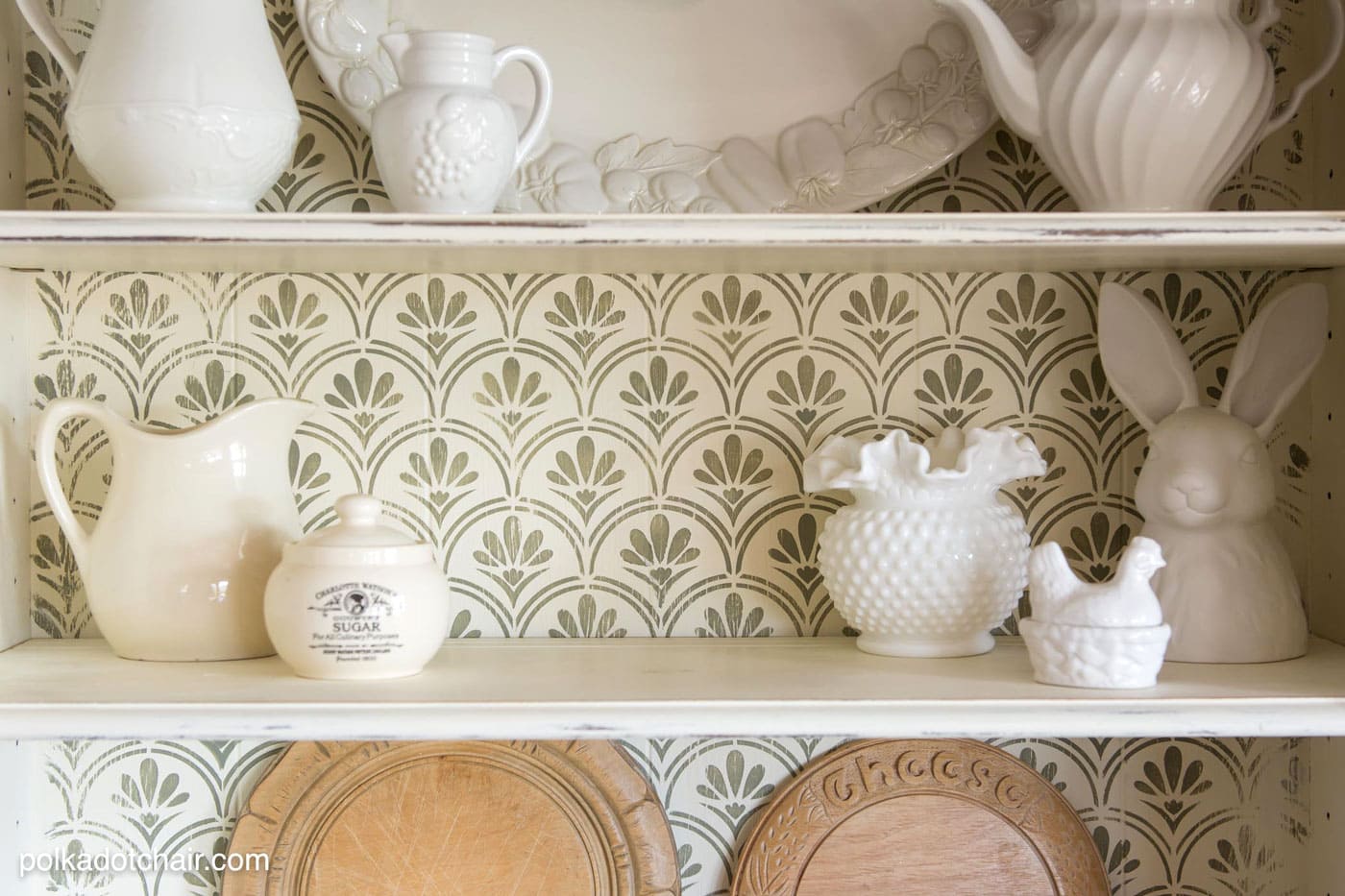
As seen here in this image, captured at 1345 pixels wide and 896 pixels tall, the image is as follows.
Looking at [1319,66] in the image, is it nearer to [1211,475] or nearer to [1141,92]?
[1141,92]

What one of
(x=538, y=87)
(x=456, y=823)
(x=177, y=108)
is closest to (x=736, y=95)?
(x=538, y=87)

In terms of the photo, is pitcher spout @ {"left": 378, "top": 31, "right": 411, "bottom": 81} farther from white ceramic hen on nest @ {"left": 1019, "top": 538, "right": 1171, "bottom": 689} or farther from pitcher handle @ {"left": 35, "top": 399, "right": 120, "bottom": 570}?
white ceramic hen on nest @ {"left": 1019, "top": 538, "right": 1171, "bottom": 689}

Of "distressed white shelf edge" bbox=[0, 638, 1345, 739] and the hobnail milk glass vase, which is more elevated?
the hobnail milk glass vase

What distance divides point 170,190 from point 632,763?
24.3 inches

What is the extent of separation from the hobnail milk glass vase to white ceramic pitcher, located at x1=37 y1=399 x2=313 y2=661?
46cm

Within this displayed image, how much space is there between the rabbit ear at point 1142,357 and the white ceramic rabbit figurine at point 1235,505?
3 centimetres

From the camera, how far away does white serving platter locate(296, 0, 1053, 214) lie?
3.44 ft

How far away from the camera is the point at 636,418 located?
3.62ft

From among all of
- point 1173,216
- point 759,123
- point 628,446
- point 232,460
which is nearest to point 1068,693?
point 1173,216

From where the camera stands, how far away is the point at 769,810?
1102mm

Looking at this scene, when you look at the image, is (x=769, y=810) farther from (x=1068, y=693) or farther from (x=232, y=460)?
(x=232, y=460)

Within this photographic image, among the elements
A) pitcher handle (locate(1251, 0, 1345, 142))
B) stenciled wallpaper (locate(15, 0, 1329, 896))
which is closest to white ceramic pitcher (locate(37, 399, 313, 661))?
stenciled wallpaper (locate(15, 0, 1329, 896))

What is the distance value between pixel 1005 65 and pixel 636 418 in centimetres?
43

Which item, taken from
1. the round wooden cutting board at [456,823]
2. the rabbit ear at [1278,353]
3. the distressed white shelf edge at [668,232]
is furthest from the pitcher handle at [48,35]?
the rabbit ear at [1278,353]
